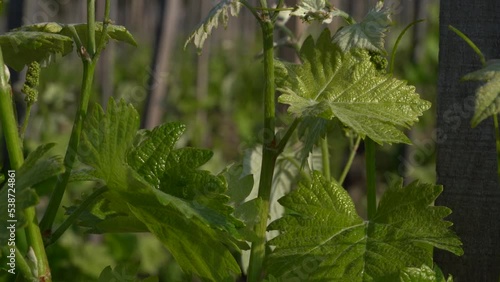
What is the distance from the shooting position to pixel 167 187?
852mm


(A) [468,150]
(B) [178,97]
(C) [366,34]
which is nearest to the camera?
(C) [366,34]

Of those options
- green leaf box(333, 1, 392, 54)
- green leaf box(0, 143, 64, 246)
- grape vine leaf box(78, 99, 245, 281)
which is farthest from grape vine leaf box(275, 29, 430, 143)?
green leaf box(0, 143, 64, 246)

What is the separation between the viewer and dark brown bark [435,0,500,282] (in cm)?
105

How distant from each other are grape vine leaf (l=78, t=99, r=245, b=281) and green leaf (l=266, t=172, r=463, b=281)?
70 mm

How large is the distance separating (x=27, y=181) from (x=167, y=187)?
0.17 metres

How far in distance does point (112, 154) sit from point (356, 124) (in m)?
0.27

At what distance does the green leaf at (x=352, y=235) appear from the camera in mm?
886

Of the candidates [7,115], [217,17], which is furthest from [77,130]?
[217,17]

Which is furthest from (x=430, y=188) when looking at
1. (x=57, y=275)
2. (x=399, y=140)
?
(x=57, y=275)

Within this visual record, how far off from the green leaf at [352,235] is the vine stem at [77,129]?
24 centimetres

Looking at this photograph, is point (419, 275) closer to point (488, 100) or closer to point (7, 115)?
point (488, 100)

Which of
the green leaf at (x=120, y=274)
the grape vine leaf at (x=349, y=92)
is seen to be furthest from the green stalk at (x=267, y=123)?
the green leaf at (x=120, y=274)

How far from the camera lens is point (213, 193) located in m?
0.80

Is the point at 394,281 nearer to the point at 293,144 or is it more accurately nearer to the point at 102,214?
the point at 102,214
